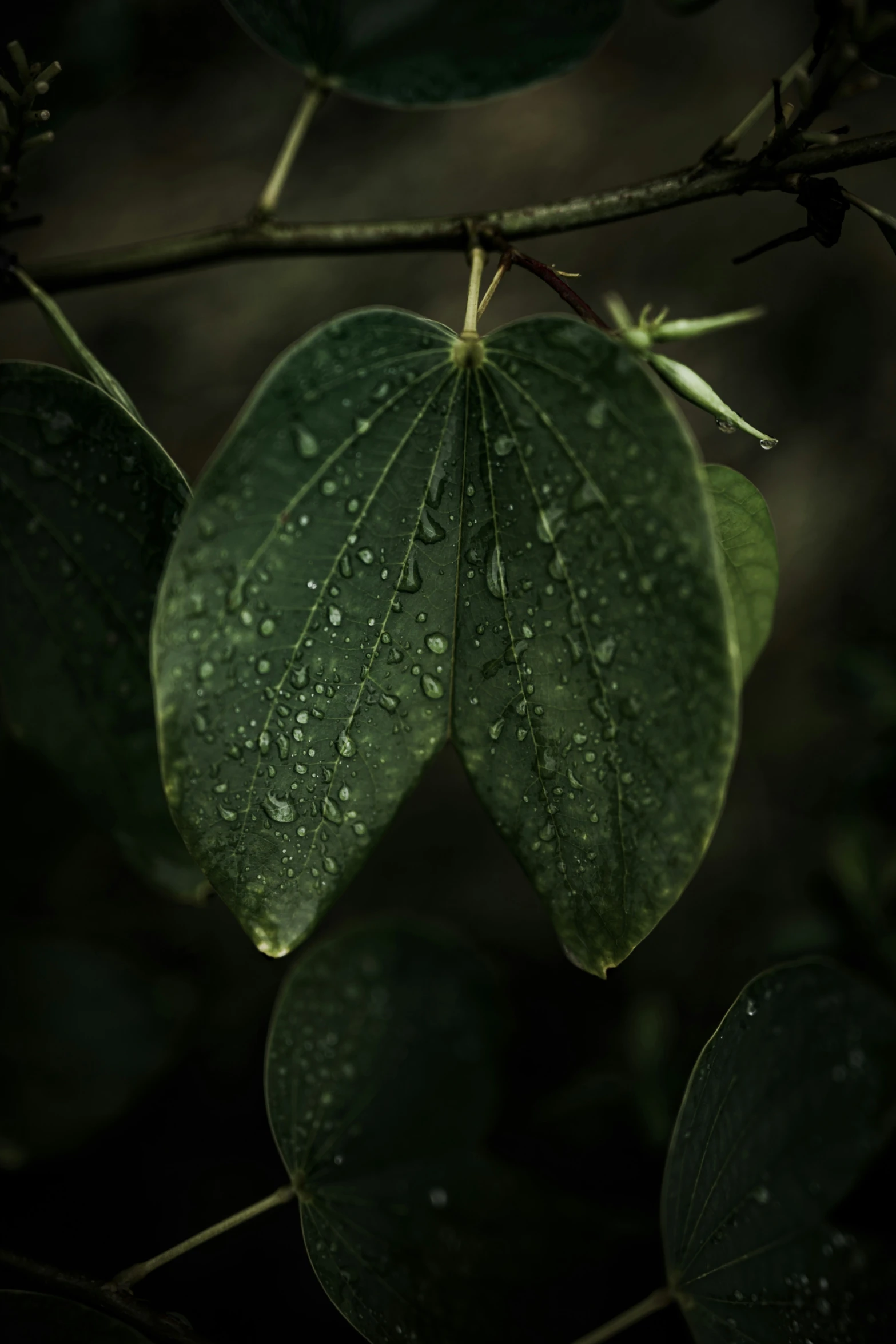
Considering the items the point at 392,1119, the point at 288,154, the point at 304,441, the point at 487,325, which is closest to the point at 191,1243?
the point at 392,1119

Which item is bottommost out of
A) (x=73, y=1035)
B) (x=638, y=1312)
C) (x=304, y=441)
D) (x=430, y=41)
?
(x=73, y=1035)

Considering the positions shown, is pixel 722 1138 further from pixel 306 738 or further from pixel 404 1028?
pixel 306 738

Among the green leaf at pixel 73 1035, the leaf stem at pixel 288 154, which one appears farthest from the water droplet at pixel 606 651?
the green leaf at pixel 73 1035

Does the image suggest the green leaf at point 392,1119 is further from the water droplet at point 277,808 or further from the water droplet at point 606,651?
the water droplet at point 606,651

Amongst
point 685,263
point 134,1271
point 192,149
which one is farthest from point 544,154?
point 134,1271

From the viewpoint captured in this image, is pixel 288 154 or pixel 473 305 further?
pixel 288 154

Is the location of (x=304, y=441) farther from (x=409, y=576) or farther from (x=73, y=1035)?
(x=73, y=1035)
